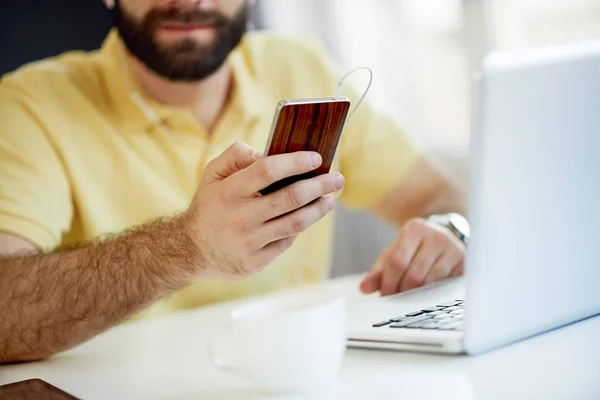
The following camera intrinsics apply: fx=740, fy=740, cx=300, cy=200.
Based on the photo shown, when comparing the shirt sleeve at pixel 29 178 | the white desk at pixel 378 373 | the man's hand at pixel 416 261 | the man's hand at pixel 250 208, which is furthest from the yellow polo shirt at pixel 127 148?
the man's hand at pixel 250 208

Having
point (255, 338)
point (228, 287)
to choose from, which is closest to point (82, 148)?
point (228, 287)

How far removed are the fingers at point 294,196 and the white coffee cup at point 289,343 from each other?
0.10m

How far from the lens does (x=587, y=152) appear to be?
71cm

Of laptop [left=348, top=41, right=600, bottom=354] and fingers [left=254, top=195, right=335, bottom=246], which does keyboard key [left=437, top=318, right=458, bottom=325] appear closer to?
laptop [left=348, top=41, right=600, bottom=354]

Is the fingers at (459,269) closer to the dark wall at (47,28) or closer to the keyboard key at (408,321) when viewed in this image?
the keyboard key at (408,321)

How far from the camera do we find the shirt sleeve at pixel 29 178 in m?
1.18

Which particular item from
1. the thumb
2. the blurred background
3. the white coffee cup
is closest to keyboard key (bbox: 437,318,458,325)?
the white coffee cup

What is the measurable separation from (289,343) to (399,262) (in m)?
0.46

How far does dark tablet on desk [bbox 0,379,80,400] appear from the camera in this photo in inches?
28.3

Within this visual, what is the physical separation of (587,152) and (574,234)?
8 centimetres

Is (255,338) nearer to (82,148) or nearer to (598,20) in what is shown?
(82,148)

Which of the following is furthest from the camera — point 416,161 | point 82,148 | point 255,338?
point 416,161

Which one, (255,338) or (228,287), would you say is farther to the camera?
(228,287)

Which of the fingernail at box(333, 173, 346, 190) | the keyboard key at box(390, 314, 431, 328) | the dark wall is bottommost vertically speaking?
the dark wall
